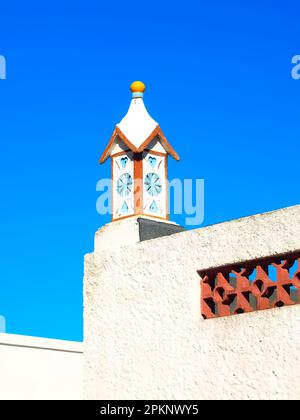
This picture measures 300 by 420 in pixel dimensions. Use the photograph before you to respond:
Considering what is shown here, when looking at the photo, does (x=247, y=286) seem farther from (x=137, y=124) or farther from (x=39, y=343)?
(x=39, y=343)

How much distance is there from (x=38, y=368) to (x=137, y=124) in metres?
3.12

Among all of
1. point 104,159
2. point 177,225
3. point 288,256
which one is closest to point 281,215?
point 288,256

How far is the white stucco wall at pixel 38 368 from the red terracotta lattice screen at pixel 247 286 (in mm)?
3085

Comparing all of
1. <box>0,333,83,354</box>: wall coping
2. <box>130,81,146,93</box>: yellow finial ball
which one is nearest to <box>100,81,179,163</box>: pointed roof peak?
<box>130,81,146,93</box>: yellow finial ball

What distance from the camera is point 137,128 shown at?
29.9 ft

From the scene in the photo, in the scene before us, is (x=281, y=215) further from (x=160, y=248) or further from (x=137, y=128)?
(x=137, y=128)

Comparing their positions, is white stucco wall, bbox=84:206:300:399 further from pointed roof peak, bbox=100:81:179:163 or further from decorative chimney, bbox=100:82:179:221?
pointed roof peak, bbox=100:81:179:163

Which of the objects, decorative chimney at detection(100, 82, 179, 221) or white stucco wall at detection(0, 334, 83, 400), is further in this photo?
white stucco wall at detection(0, 334, 83, 400)

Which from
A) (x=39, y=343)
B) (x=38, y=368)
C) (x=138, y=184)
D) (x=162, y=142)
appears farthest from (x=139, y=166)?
(x=38, y=368)

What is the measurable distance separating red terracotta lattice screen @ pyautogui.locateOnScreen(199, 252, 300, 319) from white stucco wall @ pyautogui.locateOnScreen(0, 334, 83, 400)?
3.09 metres

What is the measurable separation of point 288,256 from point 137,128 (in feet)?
6.98

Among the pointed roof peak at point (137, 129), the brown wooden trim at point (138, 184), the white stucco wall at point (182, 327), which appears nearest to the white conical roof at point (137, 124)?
the pointed roof peak at point (137, 129)

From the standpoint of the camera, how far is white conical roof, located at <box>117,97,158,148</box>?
9.04 metres

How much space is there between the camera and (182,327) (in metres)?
8.14
